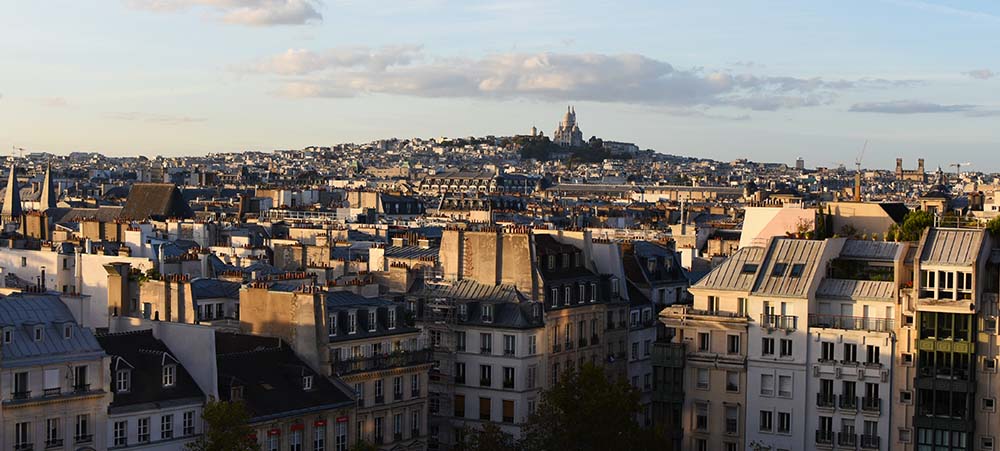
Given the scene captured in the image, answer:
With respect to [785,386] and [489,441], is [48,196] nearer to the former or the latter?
[489,441]

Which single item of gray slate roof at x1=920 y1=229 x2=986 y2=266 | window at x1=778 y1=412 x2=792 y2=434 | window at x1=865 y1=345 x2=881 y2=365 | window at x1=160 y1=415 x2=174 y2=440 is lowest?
window at x1=778 y1=412 x2=792 y2=434

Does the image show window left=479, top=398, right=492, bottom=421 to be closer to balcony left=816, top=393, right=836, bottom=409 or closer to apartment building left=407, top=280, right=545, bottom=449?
apartment building left=407, top=280, right=545, bottom=449

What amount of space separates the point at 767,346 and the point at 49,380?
20.8 m

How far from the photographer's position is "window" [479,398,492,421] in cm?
5406

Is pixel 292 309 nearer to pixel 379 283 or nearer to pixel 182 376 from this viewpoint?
pixel 182 376

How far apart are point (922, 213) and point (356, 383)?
20244 mm

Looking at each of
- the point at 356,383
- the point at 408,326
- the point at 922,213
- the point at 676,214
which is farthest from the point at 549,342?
the point at 676,214

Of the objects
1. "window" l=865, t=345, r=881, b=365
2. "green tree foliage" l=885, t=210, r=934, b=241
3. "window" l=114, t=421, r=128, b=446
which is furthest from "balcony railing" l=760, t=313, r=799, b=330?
"window" l=114, t=421, r=128, b=446

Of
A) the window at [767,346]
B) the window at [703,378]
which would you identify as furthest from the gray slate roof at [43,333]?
the window at [767,346]

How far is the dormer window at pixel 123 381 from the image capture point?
4081 centimetres

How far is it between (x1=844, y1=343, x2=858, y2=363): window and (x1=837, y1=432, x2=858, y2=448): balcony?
2080mm

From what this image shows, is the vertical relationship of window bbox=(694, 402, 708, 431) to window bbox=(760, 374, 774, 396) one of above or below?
below

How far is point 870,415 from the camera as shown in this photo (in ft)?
155

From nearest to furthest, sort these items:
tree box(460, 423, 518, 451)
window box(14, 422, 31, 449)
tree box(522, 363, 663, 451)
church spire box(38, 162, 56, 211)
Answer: window box(14, 422, 31, 449)
tree box(460, 423, 518, 451)
tree box(522, 363, 663, 451)
church spire box(38, 162, 56, 211)
